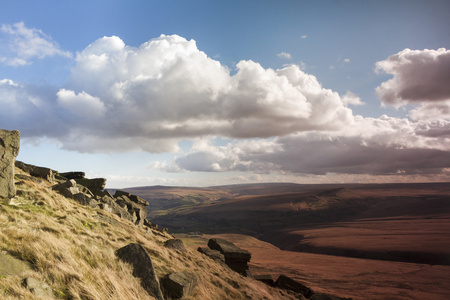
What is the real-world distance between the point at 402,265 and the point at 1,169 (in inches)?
3113

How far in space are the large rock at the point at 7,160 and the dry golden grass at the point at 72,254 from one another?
0.55m

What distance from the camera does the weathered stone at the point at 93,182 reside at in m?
29.0

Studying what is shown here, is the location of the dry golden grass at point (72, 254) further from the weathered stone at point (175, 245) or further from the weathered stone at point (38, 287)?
the weathered stone at point (175, 245)

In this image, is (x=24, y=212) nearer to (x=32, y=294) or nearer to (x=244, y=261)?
(x=32, y=294)

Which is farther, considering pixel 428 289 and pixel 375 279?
pixel 375 279

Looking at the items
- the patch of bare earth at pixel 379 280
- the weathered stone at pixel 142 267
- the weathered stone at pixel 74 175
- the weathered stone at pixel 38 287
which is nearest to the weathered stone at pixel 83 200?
the weathered stone at pixel 142 267

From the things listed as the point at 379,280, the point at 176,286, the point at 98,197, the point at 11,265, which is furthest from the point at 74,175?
the point at 379,280

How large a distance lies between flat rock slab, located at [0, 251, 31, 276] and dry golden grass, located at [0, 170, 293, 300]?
21 centimetres

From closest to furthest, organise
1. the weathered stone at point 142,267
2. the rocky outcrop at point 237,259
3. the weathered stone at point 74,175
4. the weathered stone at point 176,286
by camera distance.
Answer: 1. the weathered stone at point 142,267
2. the weathered stone at point 176,286
3. the rocky outcrop at point 237,259
4. the weathered stone at point 74,175

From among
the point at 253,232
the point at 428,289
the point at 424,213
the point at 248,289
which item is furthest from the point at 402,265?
the point at 424,213

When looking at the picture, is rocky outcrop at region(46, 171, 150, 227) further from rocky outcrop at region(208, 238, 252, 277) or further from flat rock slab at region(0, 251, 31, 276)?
flat rock slab at region(0, 251, 31, 276)

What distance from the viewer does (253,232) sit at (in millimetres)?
169875

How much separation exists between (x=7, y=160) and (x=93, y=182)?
61.6ft

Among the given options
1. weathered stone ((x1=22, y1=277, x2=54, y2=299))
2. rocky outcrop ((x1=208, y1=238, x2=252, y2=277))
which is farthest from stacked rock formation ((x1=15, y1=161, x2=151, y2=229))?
Result: weathered stone ((x1=22, y1=277, x2=54, y2=299))
